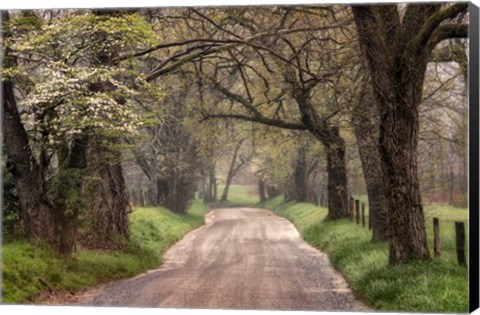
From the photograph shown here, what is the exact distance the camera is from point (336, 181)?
56.7 ft

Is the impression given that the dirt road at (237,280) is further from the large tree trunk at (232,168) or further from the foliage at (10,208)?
the large tree trunk at (232,168)

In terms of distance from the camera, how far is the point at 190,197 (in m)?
23.0

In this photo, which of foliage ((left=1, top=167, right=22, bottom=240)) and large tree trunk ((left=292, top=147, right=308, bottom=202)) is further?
large tree trunk ((left=292, top=147, right=308, bottom=202))

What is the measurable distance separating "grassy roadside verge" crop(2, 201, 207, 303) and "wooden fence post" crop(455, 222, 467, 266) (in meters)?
5.71

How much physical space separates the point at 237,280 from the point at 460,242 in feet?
12.7

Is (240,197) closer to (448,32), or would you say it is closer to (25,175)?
(25,175)

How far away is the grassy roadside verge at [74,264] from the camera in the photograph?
10.2m

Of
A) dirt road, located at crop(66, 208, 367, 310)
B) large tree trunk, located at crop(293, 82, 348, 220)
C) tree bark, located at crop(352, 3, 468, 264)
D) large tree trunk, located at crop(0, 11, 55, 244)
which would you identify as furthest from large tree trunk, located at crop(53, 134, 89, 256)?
tree bark, located at crop(352, 3, 468, 264)

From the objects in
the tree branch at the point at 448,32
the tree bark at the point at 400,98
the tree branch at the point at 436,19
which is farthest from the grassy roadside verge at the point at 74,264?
the tree branch at the point at 448,32

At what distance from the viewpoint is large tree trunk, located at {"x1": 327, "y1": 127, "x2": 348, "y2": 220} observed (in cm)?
1558

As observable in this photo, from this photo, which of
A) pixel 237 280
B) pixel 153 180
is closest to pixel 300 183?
pixel 153 180

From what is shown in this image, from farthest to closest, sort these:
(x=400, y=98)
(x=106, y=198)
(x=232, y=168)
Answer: (x=232, y=168) < (x=106, y=198) < (x=400, y=98)

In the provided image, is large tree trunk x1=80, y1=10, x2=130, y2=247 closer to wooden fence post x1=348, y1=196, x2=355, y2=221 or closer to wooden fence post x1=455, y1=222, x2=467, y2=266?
wooden fence post x1=348, y1=196, x2=355, y2=221

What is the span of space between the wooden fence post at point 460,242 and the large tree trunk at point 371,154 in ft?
5.29
